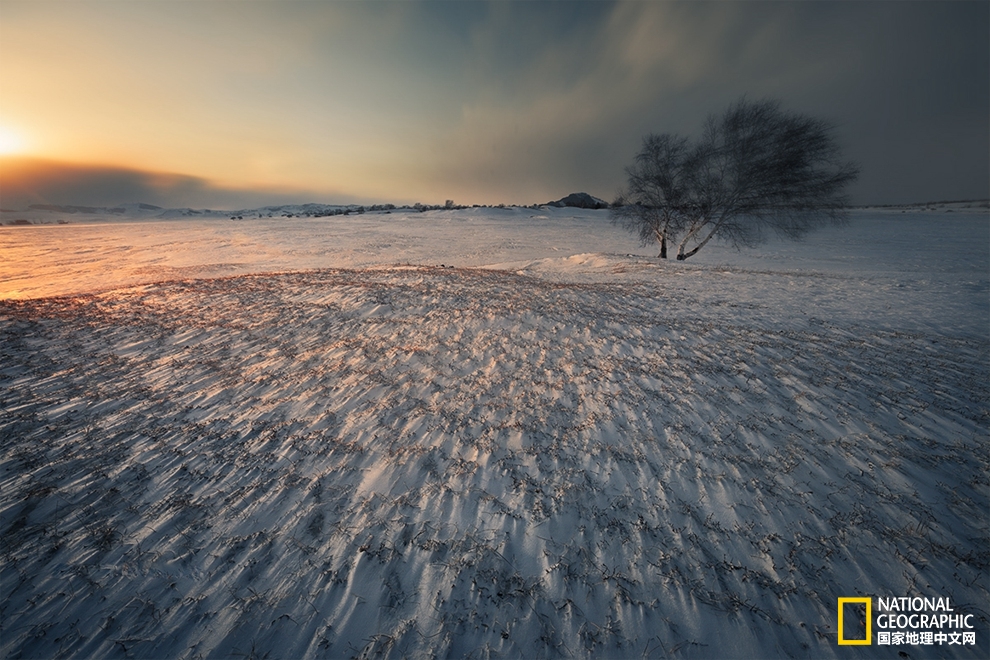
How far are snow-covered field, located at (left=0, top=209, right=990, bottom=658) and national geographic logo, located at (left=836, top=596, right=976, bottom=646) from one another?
2.6 inches

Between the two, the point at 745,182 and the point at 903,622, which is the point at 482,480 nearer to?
the point at 903,622

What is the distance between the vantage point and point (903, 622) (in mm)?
2994

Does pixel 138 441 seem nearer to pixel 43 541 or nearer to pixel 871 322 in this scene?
pixel 43 541

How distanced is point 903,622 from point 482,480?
3844mm

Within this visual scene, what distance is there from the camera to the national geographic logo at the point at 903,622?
287 cm

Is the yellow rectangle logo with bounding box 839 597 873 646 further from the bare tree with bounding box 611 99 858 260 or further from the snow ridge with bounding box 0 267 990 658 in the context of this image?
the bare tree with bounding box 611 99 858 260

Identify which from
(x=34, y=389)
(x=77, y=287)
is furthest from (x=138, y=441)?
(x=77, y=287)

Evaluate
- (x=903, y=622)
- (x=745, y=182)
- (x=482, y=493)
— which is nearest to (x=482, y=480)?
(x=482, y=493)

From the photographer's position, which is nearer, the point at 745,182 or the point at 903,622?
the point at 903,622

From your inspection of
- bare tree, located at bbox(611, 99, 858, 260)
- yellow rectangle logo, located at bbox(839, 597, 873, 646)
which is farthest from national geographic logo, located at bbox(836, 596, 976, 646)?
bare tree, located at bbox(611, 99, 858, 260)

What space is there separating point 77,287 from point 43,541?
19.5m

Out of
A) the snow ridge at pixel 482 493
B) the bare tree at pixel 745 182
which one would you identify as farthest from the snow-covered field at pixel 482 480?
the bare tree at pixel 745 182

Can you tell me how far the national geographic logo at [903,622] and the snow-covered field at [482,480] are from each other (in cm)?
7

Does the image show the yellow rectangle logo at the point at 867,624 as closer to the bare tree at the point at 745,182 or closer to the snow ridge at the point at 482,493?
the snow ridge at the point at 482,493
